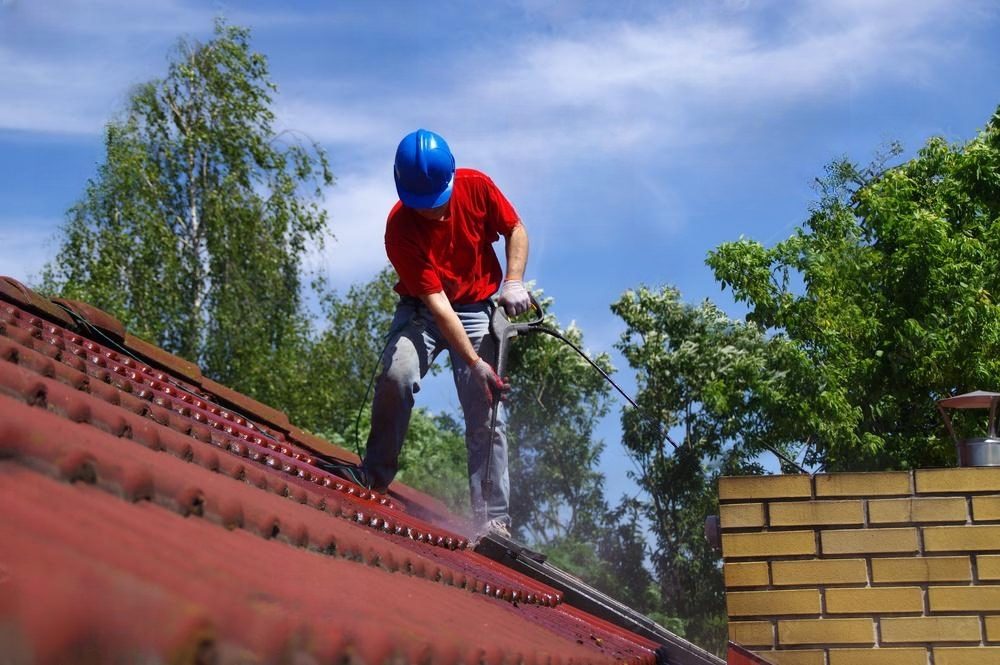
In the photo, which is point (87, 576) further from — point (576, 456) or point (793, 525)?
point (576, 456)

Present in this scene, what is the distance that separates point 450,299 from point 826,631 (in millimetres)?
2123

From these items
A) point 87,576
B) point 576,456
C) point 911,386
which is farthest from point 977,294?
point 87,576

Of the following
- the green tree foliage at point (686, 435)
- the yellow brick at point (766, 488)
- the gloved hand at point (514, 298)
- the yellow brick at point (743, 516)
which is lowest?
the yellow brick at point (743, 516)

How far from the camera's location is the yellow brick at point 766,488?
362cm

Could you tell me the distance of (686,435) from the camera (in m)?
22.1

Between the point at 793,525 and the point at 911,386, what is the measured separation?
1642 cm

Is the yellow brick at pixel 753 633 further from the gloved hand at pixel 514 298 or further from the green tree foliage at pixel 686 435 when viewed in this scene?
the green tree foliage at pixel 686 435

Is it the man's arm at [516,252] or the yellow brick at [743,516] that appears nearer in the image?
the yellow brick at [743,516]

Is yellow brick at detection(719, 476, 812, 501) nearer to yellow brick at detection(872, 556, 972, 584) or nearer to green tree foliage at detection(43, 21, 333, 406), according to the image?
yellow brick at detection(872, 556, 972, 584)

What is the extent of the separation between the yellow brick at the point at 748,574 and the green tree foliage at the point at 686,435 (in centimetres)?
1702

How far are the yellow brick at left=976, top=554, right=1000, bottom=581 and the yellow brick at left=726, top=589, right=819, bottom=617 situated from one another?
49cm

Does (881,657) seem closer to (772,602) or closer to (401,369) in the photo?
(772,602)

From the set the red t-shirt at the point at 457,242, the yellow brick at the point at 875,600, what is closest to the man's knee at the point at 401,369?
the red t-shirt at the point at 457,242

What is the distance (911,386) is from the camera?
18984 mm
